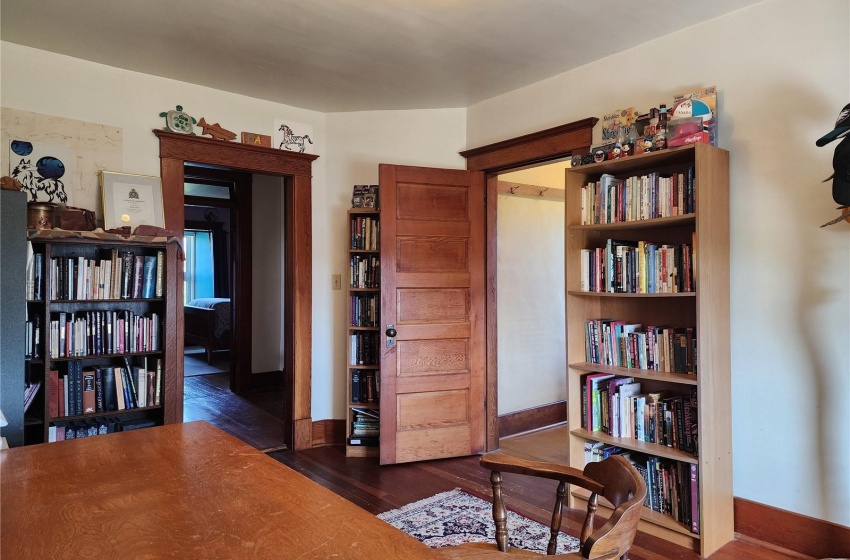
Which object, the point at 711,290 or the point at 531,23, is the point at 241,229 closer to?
the point at 531,23

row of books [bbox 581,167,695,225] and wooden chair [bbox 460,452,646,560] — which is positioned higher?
row of books [bbox 581,167,695,225]

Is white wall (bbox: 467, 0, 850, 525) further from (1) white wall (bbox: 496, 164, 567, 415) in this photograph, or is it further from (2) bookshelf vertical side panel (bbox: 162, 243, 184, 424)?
(2) bookshelf vertical side panel (bbox: 162, 243, 184, 424)

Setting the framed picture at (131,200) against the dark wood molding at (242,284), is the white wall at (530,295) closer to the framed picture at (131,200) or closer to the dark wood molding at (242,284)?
the framed picture at (131,200)

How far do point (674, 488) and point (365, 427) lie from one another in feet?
7.12

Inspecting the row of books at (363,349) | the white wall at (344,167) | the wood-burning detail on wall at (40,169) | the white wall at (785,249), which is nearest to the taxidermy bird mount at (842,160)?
the white wall at (785,249)

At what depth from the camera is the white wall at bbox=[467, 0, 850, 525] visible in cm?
236

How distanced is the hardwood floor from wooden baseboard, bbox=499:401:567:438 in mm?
158

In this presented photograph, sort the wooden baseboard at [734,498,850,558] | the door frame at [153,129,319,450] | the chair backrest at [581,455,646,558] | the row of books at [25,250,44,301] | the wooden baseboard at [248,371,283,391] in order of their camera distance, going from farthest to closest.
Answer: the wooden baseboard at [248,371,283,391]
the door frame at [153,129,319,450]
the row of books at [25,250,44,301]
the wooden baseboard at [734,498,850,558]
the chair backrest at [581,455,646,558]

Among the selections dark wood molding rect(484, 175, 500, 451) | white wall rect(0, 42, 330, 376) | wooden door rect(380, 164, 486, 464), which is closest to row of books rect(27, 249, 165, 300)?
white wall rect(0, 42, 330, 376)

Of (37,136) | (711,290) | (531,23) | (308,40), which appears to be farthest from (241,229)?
(711,290)

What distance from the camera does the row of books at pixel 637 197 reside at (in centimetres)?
262

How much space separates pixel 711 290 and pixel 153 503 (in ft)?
8.12

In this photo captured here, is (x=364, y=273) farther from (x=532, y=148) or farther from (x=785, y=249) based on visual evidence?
(x=785, y=249)

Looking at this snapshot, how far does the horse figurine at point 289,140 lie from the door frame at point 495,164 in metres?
1.30
